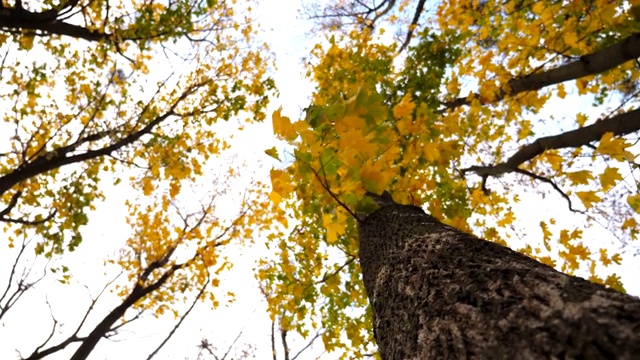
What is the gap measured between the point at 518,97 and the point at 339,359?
3.43m

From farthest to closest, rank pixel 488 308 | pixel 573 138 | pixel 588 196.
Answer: pixel 573 138, pixel 588 196, pixel 488 308

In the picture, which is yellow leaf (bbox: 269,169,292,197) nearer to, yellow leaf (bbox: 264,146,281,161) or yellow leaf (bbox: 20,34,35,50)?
yellow leaf (bbox: 264,146,281,161)

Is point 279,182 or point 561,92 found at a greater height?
point 561,92

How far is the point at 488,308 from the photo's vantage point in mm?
720

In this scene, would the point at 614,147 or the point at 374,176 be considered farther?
the point at 614,147

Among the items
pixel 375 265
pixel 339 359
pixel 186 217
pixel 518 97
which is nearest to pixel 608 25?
pixel 518 97

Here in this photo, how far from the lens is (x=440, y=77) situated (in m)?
3.98

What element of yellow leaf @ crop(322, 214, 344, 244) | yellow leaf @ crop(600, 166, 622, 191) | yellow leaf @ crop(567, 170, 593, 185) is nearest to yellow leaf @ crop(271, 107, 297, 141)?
yellow leaf @ crop(322, 214, 344, 244)

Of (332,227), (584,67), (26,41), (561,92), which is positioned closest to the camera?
(332,227)

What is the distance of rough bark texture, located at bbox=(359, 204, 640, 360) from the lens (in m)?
0.52

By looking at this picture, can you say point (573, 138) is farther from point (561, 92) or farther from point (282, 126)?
point (282, 126)

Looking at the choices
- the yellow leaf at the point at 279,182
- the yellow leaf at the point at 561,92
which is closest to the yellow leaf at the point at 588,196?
the yellow leaf at the point at 279,182

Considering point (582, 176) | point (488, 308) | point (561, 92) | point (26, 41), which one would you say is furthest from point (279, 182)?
point (26, 41)

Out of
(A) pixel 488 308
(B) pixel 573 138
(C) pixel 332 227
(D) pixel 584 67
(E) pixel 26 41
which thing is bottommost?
(A) pixel 488 308
